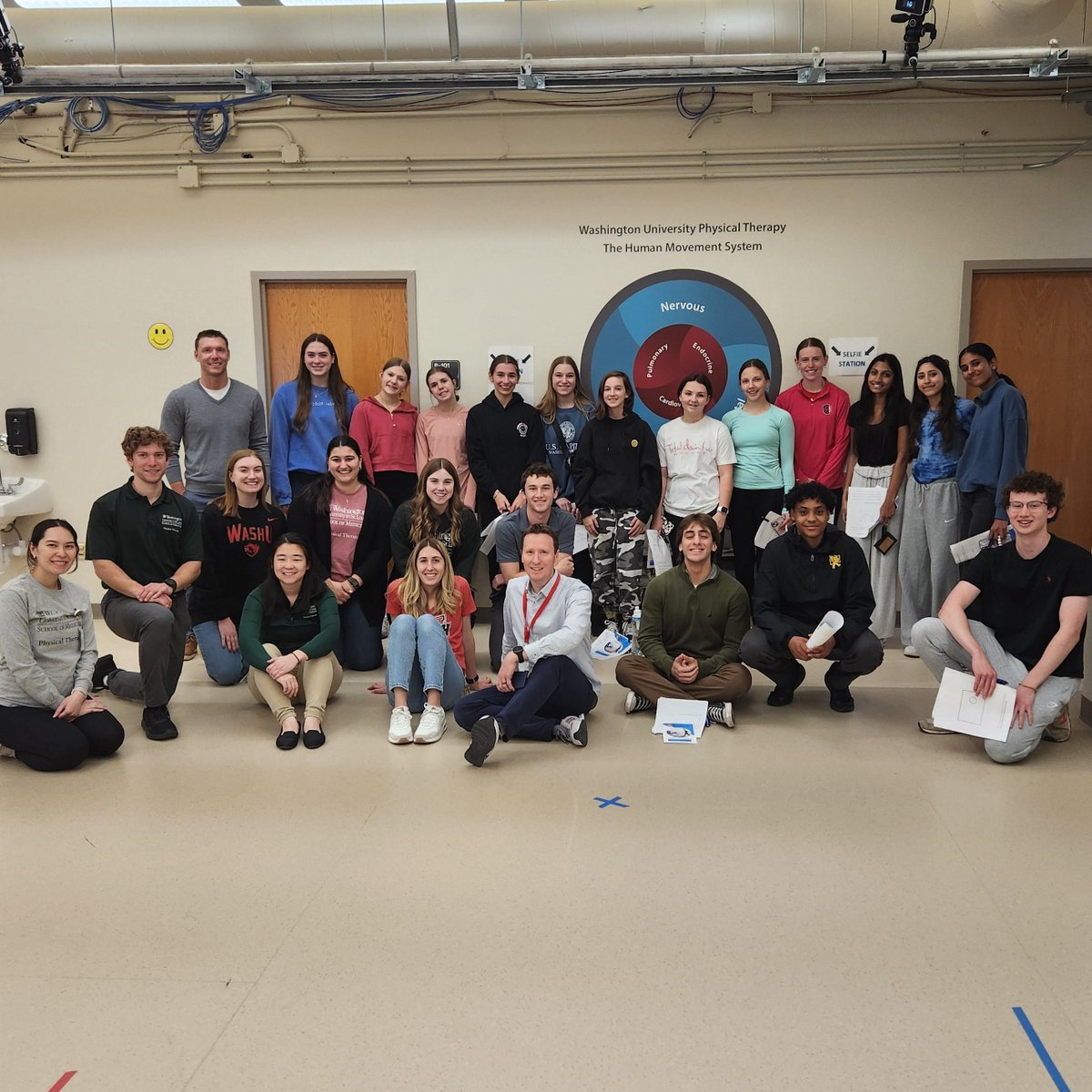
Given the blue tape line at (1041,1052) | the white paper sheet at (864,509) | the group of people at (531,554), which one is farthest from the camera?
the white paper sheet at (864,509)

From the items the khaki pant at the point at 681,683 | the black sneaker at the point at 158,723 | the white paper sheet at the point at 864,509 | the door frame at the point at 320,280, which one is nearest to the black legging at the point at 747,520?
the white paper sheet at the point at 864,509

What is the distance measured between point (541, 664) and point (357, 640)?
1395 mm

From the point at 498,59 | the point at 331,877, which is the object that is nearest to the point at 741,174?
the point at 498,59

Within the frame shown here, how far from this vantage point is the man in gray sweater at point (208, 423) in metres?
4.95

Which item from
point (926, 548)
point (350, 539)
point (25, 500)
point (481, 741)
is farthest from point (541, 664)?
point (25, 500)

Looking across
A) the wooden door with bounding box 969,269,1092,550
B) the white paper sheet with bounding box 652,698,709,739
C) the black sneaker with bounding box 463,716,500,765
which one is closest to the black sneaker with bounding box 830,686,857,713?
the white paper sheet with bounding box 652,698,709,739

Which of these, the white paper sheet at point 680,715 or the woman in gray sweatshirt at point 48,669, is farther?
the white paper sheet at point 680,715

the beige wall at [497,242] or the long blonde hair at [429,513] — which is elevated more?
the beige wall at [497,242]

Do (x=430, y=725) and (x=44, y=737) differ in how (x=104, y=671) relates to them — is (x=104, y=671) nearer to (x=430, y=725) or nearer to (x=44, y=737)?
(x=44, y=737)

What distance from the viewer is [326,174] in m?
5.62

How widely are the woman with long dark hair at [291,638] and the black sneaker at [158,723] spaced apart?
36 cm

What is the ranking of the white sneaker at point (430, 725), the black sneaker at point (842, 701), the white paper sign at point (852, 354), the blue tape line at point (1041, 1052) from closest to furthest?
the blue tape line at point (1041, 1052), the white sneaker at point (430, 725), the black sneaker at point (842, 701), the white paper sign at point (852, 354)

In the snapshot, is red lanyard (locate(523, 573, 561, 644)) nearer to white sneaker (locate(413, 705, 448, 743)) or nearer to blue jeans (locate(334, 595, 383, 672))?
white sneaker (locate(413, 705, 448, 743))

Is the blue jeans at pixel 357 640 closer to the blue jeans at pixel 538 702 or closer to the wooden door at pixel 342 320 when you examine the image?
the blue jeans at pixel 538 702
